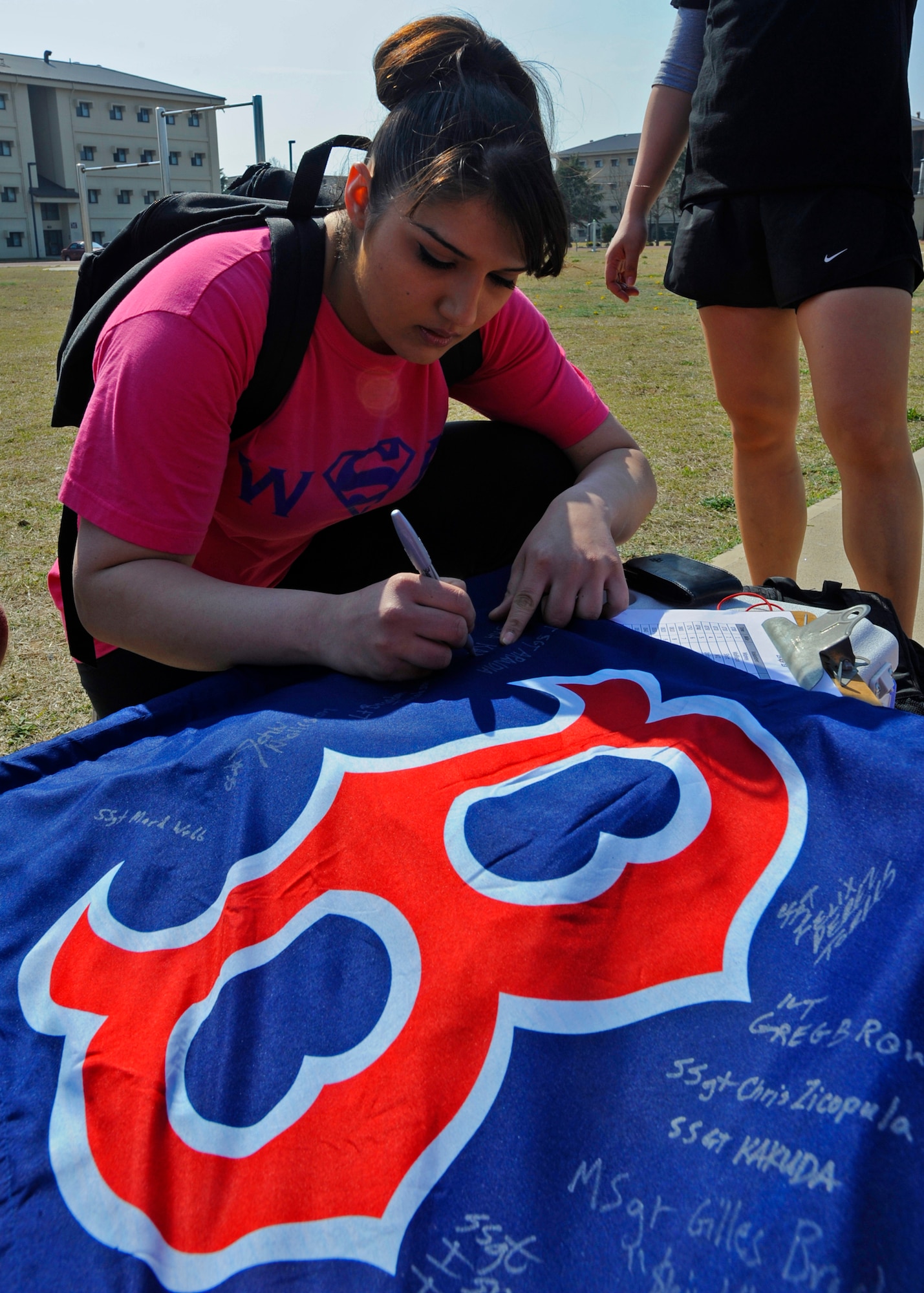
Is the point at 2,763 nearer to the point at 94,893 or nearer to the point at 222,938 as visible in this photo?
the point at 94,893

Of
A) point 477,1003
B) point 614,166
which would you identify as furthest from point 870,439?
point 614,166

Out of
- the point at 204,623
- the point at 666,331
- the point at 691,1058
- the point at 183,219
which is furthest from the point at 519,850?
the point at 666,331

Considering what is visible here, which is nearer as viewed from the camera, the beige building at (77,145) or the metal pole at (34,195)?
the beige building at (77,145)

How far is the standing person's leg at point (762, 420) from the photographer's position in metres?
2.15

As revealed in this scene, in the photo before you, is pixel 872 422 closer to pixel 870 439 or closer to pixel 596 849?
pixel 870 439

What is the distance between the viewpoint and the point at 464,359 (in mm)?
1808

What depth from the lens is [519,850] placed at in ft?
3.10

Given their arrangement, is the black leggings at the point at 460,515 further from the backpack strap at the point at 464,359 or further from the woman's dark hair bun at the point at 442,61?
the woman's dark hair bun at the point at 442,61

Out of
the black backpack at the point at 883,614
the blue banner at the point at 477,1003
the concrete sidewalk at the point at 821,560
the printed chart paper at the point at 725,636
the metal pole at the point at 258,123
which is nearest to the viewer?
the blue banner at the point at 477,1003

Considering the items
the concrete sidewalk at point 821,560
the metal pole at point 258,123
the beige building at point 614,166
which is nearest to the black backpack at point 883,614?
the concrete sidewalk at point 821,560

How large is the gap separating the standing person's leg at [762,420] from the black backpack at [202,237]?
37.8 inches

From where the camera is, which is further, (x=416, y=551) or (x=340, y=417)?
(x=340, y=417)

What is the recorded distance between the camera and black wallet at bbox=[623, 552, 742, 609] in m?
1.55

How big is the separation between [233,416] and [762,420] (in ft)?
4.27
